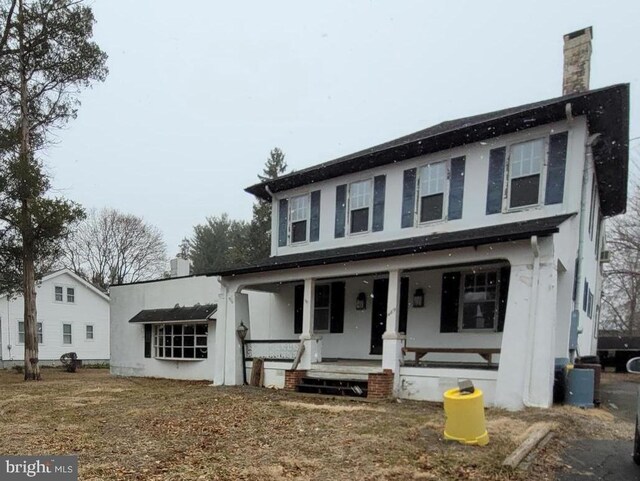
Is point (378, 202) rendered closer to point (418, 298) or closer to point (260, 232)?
point (418, 298)

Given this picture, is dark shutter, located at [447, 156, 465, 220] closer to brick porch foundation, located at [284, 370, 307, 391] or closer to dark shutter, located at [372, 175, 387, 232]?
dark shutter, located at [372, 175, 387, 232]

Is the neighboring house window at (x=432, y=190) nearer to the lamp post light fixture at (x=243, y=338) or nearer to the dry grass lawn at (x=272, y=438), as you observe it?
the dry grass lawn at (x=272, y=438)

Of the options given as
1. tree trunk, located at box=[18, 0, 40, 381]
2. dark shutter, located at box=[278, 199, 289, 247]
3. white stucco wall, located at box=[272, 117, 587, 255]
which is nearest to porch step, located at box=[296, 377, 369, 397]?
white stucco wall, located at box=[272, 117, 587, 255]

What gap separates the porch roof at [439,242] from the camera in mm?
7770

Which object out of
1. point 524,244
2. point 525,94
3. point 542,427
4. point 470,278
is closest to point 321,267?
point 470,278

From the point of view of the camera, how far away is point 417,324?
1109 cm

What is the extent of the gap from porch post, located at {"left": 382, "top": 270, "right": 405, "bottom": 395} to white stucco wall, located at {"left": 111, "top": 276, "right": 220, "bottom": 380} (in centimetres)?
729

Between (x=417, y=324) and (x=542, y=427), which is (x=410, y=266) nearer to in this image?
(x=417, y=324)

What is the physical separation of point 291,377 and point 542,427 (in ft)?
19.4

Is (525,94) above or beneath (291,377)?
above

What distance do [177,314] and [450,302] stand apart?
9.27 m

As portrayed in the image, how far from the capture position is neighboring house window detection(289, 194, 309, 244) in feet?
44.3

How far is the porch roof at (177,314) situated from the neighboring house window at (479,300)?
304 inches

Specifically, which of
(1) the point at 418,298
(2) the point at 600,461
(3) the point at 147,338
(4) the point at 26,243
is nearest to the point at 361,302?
(1) the point at 418,298
